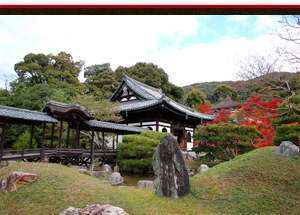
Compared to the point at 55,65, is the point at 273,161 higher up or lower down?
lower down

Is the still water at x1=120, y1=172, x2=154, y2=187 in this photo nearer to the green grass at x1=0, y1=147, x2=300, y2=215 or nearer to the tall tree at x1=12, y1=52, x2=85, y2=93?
the green grass at x1=0, y1=147, x2=300, y2=215

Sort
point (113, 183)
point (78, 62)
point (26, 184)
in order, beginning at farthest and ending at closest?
point (78, 62) → point (113, 183) → point (26, 184)

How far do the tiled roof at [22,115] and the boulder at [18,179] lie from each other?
3893 mm

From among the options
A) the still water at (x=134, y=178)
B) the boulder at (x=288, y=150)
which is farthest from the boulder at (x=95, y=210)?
the boulder at (x=288, y=150)

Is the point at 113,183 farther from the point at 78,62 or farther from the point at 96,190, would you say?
the point at 78,62

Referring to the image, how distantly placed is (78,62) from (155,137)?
2878cm

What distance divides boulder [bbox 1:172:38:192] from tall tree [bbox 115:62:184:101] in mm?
31697

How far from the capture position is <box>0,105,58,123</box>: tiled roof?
27.0ft

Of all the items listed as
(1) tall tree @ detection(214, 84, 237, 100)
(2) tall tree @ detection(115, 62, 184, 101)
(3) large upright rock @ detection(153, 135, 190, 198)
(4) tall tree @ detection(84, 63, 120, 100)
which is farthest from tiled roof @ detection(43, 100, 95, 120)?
(1) tall tree @ detection(214, 84, 237, 100)

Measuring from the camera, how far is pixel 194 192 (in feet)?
17.1

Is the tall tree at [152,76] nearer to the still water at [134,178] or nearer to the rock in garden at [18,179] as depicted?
the still water at [134,178]

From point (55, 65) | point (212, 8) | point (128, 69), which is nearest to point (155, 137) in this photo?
point (212, 8)

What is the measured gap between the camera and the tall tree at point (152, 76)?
36.8 metres

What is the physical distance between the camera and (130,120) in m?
17.7
